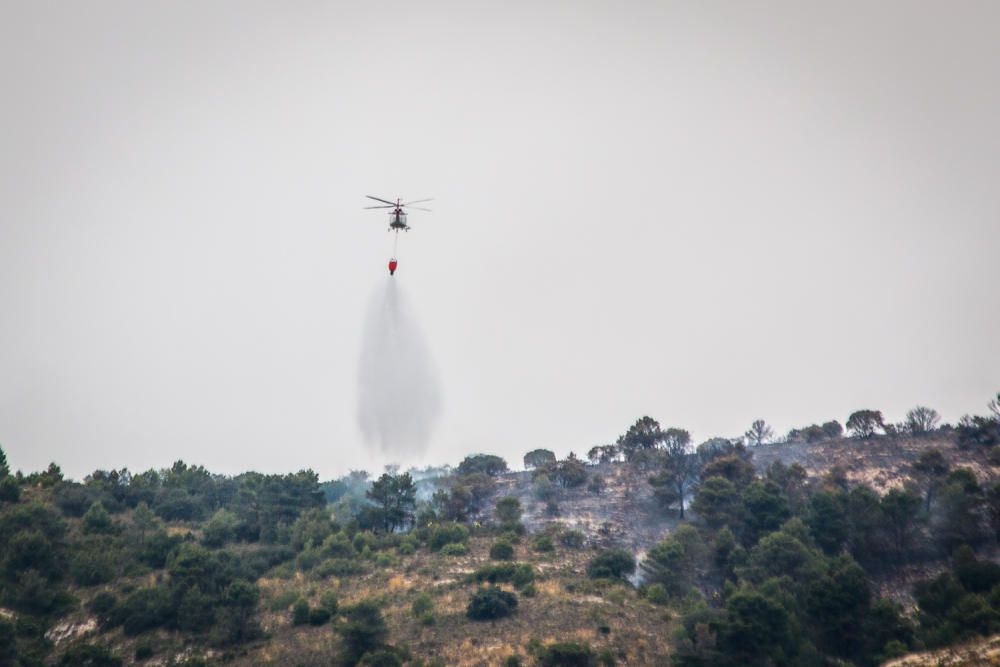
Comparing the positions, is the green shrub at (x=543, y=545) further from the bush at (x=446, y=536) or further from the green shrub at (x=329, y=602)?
the green shrub at (x=329, y=602)

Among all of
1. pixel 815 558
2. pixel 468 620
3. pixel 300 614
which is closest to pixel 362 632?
pixel 300 614

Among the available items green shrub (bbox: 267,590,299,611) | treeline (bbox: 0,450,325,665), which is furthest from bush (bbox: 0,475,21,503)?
green shrub (bbox: 267,590,299,611)

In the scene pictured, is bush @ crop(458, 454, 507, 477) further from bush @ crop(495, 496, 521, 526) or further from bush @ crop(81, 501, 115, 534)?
bush @ crop(81, 501, 115, 534)

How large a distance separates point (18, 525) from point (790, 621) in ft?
257

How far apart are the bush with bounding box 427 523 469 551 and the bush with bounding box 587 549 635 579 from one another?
17528 millimetres

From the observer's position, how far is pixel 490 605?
55688 mm

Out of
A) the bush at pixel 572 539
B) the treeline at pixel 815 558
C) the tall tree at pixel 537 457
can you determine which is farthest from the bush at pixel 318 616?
the tall tree at pixel 537 457

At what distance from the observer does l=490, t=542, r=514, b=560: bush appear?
7156cm

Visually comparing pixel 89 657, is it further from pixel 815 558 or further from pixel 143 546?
pixel 815 558

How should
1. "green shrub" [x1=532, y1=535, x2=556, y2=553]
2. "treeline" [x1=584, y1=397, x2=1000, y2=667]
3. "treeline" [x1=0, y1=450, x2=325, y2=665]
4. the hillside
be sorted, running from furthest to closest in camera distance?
1. "green shrub" [x1=532, y1=535, x2=556, y2=553]
2. "treeline" [x1=0, y1=450, x2=325, y2=665]
3. the hillside
4. "treeline" [x1=584, y1=397, x2=1000, y2=667]

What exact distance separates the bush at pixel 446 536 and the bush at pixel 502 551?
20.0 ft

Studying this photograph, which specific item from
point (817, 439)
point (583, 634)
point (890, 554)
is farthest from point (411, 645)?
point (817, 439)

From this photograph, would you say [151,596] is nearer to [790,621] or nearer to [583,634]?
[583,634]

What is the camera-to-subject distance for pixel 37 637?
1961 inches
